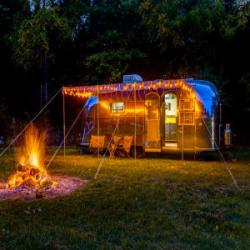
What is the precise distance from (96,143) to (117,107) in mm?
1425

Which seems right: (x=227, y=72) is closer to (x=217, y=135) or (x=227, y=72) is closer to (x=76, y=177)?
(x=217, y=135)

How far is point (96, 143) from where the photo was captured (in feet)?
44.3

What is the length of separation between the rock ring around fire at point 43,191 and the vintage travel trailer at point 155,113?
4.34 m

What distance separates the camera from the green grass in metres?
4.66

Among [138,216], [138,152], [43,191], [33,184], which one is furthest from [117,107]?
[138,216]

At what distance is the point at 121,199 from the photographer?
6.70 metres

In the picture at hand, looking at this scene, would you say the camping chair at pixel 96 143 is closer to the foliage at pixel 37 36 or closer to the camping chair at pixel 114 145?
the camping chair at pixel 114 145

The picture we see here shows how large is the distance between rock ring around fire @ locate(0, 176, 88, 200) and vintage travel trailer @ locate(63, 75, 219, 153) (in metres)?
4.34

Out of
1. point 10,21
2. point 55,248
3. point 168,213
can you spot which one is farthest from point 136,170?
point 10,21

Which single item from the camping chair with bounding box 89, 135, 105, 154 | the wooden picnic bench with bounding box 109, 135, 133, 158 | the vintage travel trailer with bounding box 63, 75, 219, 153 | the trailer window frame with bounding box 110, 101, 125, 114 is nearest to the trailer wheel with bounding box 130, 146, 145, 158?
the vintage travel trailer with bounding box 63, 75, 219, 153

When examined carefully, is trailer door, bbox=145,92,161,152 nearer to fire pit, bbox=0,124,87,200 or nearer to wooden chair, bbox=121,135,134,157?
wooden chair, bbox=121,135,134,157

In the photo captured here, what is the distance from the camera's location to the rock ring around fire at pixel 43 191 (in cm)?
699

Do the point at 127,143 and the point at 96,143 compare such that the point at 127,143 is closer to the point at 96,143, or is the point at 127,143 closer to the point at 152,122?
the point at 152,122

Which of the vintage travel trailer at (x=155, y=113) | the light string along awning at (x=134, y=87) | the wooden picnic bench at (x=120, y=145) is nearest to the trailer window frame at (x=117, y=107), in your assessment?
the vintage travel trailer at (x=155, y=113)
